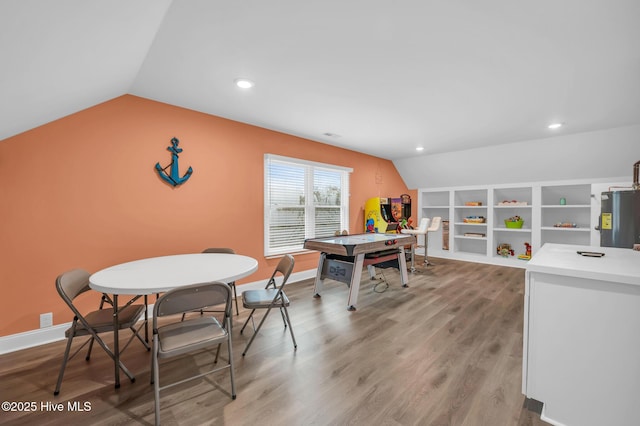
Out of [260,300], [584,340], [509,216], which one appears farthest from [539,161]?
[260,300]

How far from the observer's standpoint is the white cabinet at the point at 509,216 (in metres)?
5.65

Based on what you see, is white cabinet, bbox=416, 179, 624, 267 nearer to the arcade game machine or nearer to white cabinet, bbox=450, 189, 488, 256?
white cabinet, bbox=450, 189, 488, 256

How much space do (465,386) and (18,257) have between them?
161 inches

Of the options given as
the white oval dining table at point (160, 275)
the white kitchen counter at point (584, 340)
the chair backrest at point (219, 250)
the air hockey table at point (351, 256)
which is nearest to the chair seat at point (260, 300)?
the white oval dining table at point (160, 275)

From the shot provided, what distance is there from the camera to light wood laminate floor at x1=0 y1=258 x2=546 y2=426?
66.5 inches

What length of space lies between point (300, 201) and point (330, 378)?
10.9 ft

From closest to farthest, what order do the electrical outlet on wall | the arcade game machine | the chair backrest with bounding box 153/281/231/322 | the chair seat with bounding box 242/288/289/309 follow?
the chair backrest with bounding box 153/281/231/322
the chair seat with bounding box 242/288/289/309
the electrical outlet on wall
the arcade game machine

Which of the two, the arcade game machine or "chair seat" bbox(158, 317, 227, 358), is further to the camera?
the arcade game machine

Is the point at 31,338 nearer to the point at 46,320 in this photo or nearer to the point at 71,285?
the point at 46,320

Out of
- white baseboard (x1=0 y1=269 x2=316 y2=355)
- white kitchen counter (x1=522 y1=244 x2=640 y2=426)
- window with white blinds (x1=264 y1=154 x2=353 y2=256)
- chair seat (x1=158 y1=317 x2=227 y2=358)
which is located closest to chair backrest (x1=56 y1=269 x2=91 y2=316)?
chair seat (x1=158 y1=317 x2=227 y2=358)

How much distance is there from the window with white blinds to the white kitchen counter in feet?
11.6

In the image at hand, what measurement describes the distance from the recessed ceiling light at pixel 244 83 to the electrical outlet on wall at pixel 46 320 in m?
3.04

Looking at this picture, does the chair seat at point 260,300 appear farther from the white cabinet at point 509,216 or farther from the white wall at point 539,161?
the white cabinet at point 509,216

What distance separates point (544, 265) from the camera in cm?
166
